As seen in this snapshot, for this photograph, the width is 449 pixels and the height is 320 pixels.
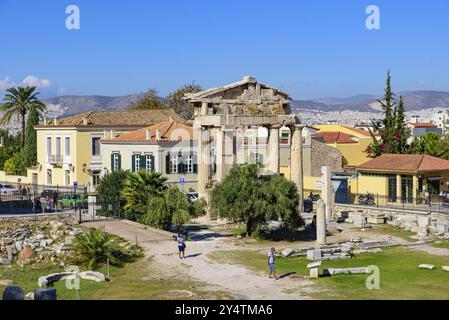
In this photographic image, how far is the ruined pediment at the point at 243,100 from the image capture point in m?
45.1

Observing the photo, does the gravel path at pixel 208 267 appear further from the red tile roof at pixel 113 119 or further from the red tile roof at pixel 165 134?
the red tile roof at pixel 113 119

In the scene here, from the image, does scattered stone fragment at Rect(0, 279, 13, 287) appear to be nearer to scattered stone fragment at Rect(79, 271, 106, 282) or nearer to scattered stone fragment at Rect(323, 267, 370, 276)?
scattered stone fragment at Rect(79, 271, 106, 282)

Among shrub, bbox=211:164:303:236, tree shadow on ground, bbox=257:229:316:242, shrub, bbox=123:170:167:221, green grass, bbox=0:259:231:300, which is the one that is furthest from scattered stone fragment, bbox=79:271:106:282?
tree shadow on ground, bbox=257:229:316:242

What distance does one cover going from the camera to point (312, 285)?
2705cm

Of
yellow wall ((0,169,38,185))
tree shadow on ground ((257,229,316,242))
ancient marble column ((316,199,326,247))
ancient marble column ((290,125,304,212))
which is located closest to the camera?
ancient marble column ((316,199,326,247))

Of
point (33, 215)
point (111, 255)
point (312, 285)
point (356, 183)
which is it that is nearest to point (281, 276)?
point (312, 285)

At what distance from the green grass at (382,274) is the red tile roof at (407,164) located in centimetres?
1303

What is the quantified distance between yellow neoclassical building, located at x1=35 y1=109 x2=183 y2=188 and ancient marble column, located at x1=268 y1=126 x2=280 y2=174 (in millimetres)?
17836

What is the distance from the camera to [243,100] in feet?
151

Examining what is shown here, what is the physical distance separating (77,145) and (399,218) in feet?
95.1

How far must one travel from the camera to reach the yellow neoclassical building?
203 ft

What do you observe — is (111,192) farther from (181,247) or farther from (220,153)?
(181,247)

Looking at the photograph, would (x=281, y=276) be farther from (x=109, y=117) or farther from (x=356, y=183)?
(x=109, y=117)
